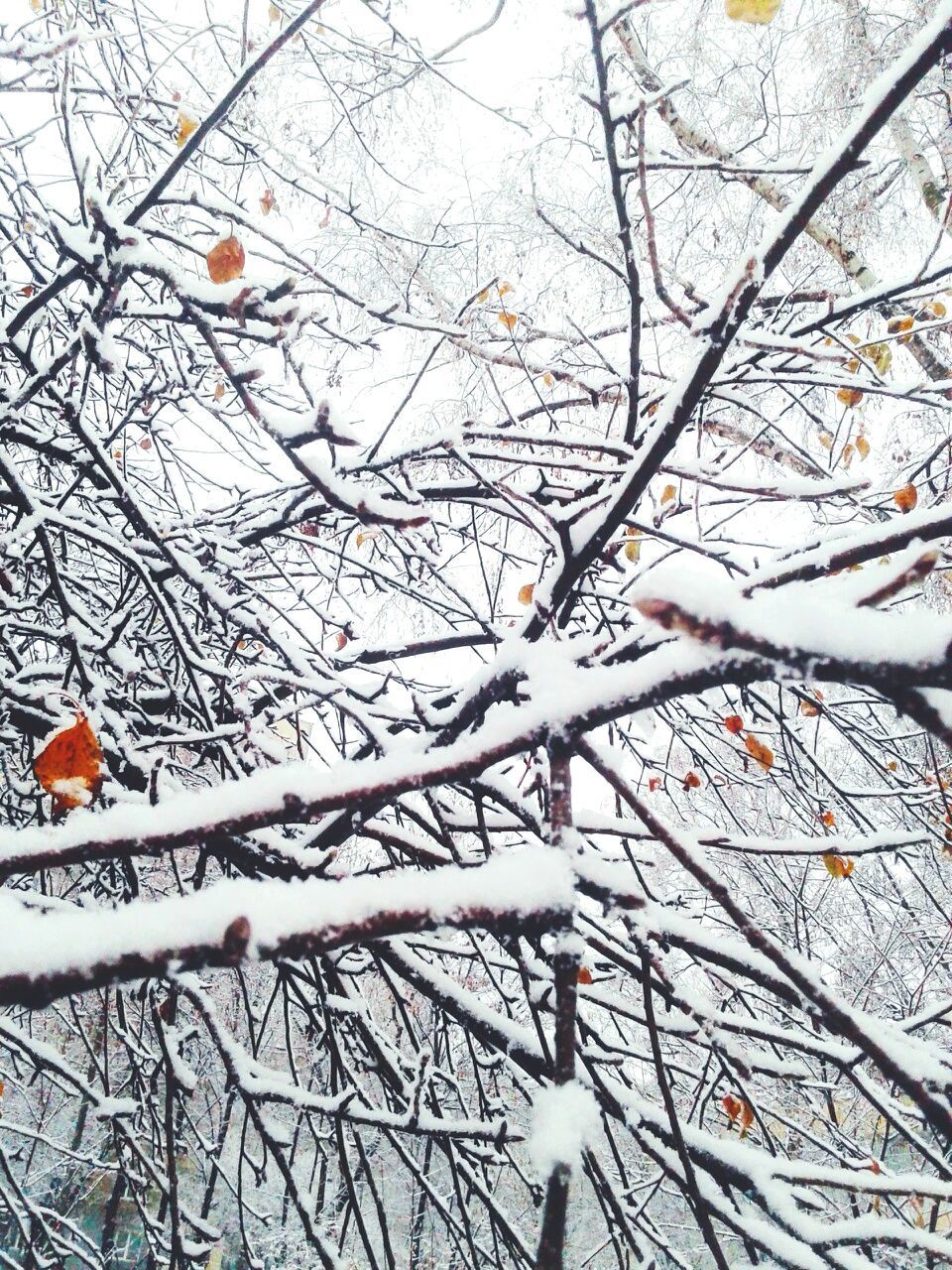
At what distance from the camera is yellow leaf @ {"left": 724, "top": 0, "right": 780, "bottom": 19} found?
2.59 feet

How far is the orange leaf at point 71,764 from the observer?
843 millimetres

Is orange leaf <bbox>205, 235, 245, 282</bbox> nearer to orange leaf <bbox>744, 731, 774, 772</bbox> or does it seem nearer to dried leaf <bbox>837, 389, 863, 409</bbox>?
dried leaf <bbox>837, 389, 863, 409</bbox>

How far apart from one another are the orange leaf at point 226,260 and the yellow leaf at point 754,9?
0.60m

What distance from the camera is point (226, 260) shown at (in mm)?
918

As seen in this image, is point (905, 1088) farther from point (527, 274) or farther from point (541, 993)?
point (527, 274)

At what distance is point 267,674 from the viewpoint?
96cm

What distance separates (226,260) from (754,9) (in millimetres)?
648

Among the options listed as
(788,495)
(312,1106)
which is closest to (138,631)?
(312,1106)

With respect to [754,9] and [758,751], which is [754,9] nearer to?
[754,9]

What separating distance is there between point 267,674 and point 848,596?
0.80m

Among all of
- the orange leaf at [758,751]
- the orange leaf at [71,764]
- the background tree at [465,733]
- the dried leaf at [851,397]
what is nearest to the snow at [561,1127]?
the background tree at [465,733]

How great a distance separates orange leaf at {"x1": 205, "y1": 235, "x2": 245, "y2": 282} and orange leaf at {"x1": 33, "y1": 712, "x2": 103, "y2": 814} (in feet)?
1.85

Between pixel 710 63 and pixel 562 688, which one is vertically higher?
pixel 710 63

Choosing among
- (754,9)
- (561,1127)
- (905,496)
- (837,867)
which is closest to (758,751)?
(837,867)
